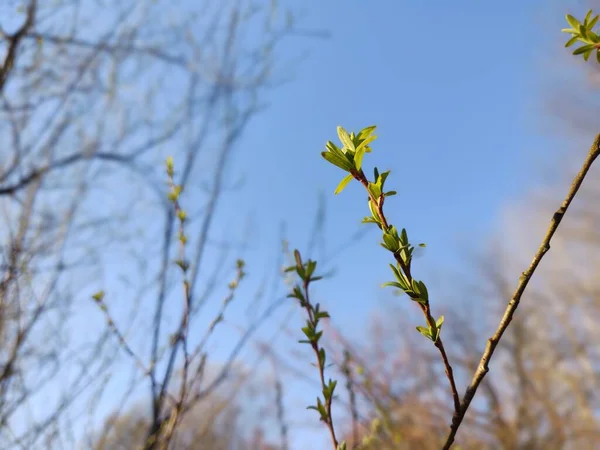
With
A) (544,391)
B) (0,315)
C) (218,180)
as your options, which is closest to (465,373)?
(544,391)

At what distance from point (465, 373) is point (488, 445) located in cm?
87

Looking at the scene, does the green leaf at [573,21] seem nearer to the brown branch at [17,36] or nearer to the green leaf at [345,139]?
the green leaf at [345,139]

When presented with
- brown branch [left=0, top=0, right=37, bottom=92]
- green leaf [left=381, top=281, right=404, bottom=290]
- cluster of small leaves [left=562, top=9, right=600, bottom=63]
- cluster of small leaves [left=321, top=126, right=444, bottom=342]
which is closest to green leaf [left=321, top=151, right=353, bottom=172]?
cluster of small leaves [left=321, top=126, right=444, bottom=342]

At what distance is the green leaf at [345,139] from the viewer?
431mm

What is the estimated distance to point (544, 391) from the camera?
407 cm

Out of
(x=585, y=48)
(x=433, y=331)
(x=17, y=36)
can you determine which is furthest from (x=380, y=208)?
(x=17, y=36)

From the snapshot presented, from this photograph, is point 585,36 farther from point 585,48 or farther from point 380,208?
point 380,208

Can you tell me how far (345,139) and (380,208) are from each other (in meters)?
0.08

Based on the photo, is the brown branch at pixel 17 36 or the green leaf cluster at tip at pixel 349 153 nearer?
the green leaf cluster at tip at pixel 349 153

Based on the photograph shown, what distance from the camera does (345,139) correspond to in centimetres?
44

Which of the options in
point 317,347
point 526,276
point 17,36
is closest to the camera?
point 526,276

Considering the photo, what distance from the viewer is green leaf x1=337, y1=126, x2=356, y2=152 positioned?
431mm

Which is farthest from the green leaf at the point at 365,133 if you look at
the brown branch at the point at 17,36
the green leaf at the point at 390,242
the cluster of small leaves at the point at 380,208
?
the brown branch at the point at 17,36

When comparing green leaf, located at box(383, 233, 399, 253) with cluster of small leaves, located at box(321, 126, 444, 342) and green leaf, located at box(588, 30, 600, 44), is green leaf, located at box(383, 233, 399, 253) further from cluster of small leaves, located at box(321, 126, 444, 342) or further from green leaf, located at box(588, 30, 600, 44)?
green leaf, located at box(588, 30, 600, 44)
